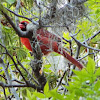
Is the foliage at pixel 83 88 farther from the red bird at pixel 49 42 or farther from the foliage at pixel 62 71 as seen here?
the red bird at pixel 49 42

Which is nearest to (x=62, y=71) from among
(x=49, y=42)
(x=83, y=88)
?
(x=49, y=42)

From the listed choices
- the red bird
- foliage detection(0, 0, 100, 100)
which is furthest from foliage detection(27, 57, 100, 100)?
the red bird

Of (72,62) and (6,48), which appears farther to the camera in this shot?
(72,62)

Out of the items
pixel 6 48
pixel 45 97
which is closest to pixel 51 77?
pixel 6 48

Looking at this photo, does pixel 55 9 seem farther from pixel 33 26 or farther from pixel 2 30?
pixel 2 30

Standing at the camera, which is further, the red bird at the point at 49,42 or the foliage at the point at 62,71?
the red bird at the point at 49,42

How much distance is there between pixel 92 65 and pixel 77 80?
0.35 feet

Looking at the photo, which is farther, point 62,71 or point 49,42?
point 62,71

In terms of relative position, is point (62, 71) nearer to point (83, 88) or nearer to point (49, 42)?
point (49, 42)

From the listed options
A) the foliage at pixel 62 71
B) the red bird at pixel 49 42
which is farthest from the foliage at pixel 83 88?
the red bird at pixel 49 42

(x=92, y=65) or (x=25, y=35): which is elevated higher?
(x=25, y=35)

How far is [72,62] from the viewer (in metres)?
2.59

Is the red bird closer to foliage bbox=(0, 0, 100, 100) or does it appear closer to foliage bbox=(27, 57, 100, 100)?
foliage bbox=(0, 0, 100, 100)

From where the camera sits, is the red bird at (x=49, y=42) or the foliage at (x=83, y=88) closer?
the foliage at (x=83, y=88)
